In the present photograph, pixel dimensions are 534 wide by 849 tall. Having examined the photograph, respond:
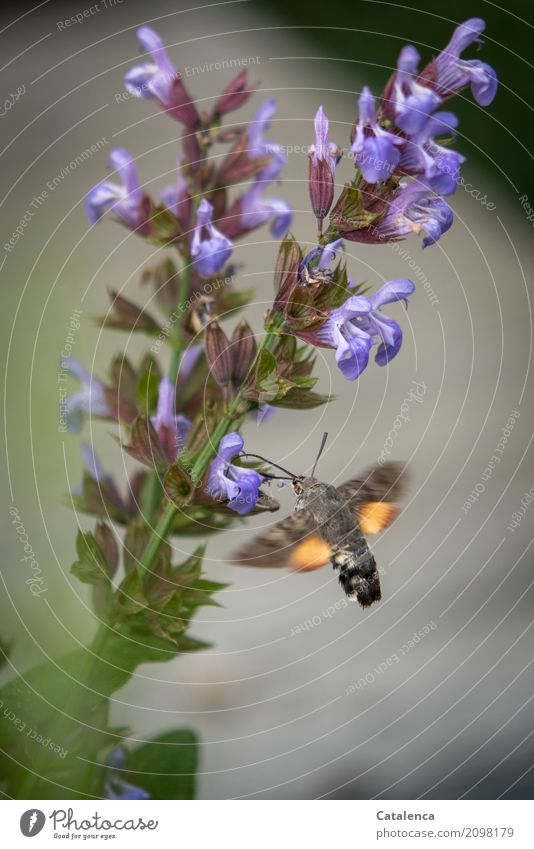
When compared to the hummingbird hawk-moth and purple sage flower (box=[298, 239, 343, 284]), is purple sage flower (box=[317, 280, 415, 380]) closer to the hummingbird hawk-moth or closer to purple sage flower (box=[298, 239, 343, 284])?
purple sage flower (box=[298, 239, 343, 284])

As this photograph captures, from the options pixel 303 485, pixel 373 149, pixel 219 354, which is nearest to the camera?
pixel 373 149

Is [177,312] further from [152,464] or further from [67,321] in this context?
[67,321]

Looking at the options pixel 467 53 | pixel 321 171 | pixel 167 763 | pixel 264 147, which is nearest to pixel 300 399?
pixel 321 171

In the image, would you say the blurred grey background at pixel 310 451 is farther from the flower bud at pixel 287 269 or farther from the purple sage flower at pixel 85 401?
the flower bud at pixel 287 269

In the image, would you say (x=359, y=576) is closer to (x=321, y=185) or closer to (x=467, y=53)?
(x=321, y=185)
